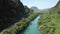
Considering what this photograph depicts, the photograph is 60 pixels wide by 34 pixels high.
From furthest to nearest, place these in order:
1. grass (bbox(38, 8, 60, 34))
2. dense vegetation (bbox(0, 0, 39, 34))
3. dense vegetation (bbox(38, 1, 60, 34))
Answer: dense vegetation (bbox(0, 0, 39, 34)) < dense vegetation (bbox(38, 1, 60, 34)) < grass (bbox(38, 8, 60, 34))

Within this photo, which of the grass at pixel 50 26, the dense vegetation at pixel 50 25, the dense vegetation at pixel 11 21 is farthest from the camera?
the dense vegetation at pixel 11 21

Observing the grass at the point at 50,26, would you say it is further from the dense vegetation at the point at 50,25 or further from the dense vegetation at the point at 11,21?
the dense vegetation at the point at 11,21

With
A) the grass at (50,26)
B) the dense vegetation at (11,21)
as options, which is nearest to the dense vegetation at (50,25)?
the grass at (50,26)

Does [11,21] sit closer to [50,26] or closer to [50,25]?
[50,25]

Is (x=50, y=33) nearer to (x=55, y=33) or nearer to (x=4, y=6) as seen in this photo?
(x=55, y=33)

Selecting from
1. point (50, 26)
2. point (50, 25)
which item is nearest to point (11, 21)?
point (50, 25)

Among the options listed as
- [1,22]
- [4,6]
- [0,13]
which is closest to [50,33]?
[1,22]

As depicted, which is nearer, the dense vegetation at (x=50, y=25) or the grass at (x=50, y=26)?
the grass at (x=50, y=26)

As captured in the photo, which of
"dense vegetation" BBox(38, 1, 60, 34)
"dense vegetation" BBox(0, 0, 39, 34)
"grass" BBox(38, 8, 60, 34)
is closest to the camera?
"grass" BBox(38, 8, 60, 34)

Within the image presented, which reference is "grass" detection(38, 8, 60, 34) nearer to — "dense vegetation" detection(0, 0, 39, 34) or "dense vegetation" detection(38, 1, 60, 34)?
"dense vegetation" detection(38, 1, 60, 34)

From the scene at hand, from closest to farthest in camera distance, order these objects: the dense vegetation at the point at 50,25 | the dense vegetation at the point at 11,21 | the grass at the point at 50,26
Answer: the grass at the point at 50,26 < the dense vegetation at the point at 50,25 < the dense vegetation at the point at 11,21

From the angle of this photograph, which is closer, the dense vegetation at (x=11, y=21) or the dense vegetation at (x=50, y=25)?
the dense vegetation at (x=50, y=25)

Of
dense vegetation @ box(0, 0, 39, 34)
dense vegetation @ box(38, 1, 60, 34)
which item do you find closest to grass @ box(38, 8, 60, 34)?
dense vegetation @ box(38, 1, 60, 34)
